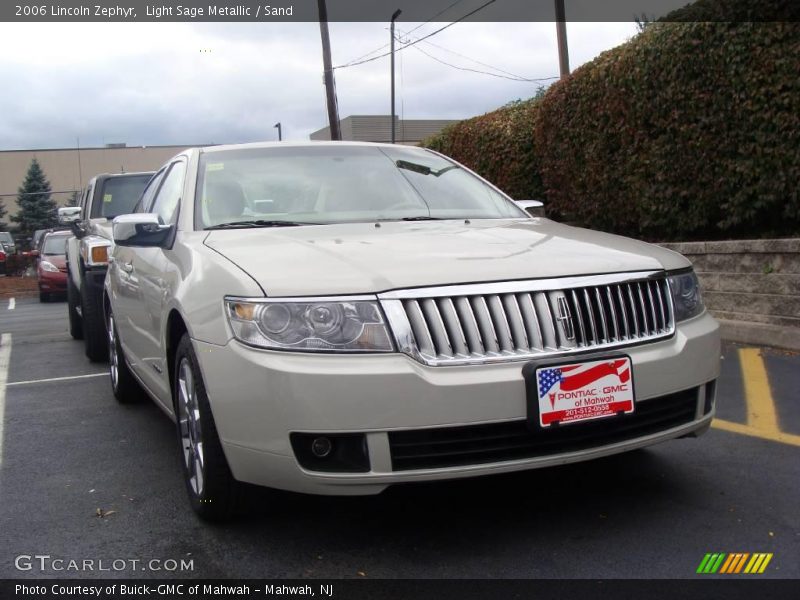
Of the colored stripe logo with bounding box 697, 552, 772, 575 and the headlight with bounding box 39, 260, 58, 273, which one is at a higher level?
the colored stripe logo with bounding box 697, 552, 772, 575

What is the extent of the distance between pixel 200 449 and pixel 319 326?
0.87 meters

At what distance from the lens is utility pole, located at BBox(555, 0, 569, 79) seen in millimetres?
19284

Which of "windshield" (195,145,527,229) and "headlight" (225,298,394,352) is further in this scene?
"windshield" (195,145,527,229)

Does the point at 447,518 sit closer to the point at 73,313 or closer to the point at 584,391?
the point at 584,391

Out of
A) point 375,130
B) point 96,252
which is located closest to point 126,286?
point 96,252

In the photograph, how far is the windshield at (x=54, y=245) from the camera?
64.5 ft

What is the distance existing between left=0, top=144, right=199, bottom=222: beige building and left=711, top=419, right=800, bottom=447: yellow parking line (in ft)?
194

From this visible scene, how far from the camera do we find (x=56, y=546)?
334 cm

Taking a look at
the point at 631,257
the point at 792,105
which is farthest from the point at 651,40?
the point at 631,257

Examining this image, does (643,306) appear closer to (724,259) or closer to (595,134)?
(724,259)

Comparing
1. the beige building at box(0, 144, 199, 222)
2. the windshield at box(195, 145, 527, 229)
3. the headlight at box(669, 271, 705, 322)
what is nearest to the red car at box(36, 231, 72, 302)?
the windshield at box(195, 145, 527, 229)

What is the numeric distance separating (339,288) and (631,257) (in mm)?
1224

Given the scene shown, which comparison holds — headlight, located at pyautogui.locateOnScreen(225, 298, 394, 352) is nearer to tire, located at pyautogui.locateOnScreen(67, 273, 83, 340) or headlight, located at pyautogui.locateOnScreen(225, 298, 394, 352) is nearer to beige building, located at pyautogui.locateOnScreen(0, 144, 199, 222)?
tire, located at pyautogui.locateOnScreen(67, 273, 83, 340)

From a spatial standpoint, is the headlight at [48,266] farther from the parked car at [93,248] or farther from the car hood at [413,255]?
the car hood at [413,255]
